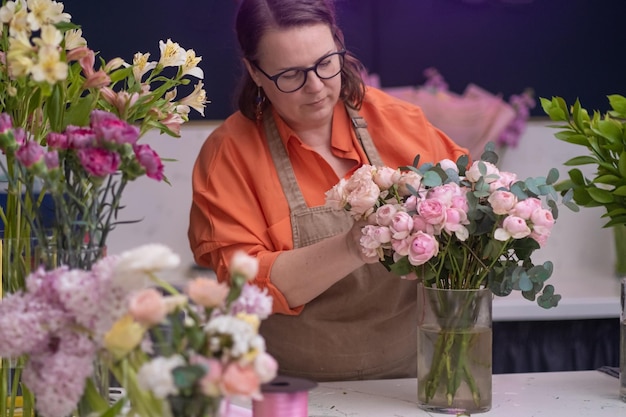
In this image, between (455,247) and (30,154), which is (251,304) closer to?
(30,154)

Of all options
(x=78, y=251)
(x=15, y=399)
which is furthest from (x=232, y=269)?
(x=15, y=399)

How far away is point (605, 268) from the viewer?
3396 mm

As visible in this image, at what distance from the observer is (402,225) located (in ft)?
5.21

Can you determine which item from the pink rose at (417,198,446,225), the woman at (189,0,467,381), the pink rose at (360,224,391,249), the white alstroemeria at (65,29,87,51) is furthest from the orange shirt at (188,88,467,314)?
the white alstroemeria at (65,29,87,51)

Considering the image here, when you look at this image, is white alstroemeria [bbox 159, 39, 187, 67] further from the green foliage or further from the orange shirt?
the green foliage

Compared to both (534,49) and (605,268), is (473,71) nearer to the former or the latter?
(534,49)

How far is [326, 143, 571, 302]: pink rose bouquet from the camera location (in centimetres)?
159

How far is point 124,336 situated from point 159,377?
7 centimetres

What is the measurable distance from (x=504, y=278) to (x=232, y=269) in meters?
0.78

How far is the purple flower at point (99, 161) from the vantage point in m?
1.19

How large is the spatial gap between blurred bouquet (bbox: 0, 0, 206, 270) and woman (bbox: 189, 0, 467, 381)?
439 mm

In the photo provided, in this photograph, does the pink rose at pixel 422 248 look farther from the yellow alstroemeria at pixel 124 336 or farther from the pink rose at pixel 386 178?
the yellow alstroemeria at pixel 124 336

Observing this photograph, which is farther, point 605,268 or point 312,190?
point 605,268

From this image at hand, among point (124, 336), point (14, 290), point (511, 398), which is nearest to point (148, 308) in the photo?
point (124, 336)
